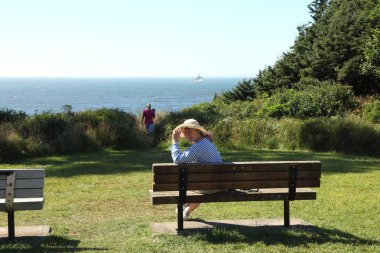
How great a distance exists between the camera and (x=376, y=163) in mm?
14367

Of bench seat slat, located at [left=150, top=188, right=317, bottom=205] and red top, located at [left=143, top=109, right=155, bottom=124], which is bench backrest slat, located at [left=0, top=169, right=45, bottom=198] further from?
red top, located at [left=143, top=109, right=155, bottom=124]

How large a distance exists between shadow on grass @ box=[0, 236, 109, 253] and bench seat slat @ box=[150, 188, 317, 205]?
89 centimetres

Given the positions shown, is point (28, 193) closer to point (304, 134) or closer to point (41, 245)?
point (41, 245)

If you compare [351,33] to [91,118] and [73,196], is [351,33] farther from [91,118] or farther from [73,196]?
[73,196]

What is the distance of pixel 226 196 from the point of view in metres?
6.21

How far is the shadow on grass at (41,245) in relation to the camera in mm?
5508

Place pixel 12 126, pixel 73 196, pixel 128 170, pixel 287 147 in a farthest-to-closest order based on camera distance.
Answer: pixel 287 147, pixel 12 126, pixel 128 170, pixel 73 196

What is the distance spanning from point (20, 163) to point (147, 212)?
7850 millimetres

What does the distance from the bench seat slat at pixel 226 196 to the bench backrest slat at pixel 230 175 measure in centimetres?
10

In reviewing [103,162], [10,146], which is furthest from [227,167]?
[10,146]

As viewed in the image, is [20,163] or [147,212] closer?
[147,212]

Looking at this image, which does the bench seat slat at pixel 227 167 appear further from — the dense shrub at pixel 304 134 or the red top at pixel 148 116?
the red top at pixel 148 116

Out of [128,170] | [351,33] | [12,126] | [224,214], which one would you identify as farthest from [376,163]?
[351,33]

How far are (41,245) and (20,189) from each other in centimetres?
63
